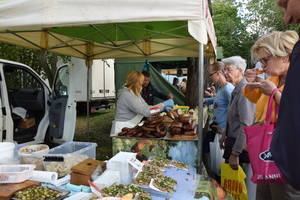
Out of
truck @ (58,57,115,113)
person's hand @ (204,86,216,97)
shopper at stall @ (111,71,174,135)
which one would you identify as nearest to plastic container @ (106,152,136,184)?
shopper at stall @ (111,71,174,135)

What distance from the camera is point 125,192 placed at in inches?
64.3

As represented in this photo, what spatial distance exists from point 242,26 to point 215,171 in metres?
19.5

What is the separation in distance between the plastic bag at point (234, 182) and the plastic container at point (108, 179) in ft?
5.18

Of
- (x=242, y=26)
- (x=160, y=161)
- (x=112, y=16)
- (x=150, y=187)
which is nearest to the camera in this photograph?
(x=150, y=187)

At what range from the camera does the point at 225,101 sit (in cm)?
363

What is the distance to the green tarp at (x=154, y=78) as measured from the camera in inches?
343

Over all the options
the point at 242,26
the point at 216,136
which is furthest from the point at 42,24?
the point at 242,26

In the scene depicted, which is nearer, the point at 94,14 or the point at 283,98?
the point at 283,98

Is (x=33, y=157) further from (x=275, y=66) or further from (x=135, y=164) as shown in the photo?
(x=275, y=66)

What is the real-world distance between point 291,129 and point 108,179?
1369 millimetres

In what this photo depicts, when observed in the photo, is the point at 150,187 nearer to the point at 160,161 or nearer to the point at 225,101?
the point at 160,161

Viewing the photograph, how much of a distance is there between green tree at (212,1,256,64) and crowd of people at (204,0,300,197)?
1680 cm

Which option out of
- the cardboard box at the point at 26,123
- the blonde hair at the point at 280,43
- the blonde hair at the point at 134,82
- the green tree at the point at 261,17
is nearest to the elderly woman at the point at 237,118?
the blonde hair at the point at 280,43

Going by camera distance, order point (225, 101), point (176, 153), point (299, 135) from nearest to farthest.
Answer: point (299, 135) < point (176, 153) < point (225, 101)
